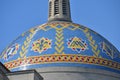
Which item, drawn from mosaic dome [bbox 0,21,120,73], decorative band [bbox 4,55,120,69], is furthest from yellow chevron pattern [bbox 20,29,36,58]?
decorative band [bbox 4,55,120,69]

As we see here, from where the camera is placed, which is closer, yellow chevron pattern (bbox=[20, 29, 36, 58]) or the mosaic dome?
the mosaic dome

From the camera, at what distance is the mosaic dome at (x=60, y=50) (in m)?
26.8

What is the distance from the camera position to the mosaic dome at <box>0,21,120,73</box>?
26812mm

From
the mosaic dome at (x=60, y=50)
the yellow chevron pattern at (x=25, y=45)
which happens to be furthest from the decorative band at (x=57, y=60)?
the yellow chevron pattern at (x=25, y=45)

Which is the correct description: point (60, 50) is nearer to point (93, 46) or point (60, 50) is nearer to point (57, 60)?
point (57, 60)

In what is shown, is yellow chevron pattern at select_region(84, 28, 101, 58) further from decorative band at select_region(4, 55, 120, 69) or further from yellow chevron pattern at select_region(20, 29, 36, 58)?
yellow chevron pattern at select_region(20, 29, 36, 58)

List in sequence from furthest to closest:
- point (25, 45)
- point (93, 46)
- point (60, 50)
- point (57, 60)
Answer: point (25, 45)
point (93, 46)
point (60, 50)
point (57, 60)

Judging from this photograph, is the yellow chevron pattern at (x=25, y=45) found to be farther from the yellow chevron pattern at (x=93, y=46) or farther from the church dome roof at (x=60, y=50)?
the yellow chevron pattern at (x=93, y=46)

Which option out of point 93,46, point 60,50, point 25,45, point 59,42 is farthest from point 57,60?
point 93,46

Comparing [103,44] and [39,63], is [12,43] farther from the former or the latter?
[103,44]

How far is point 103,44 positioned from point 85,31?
1.42 metres

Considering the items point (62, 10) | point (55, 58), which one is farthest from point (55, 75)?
point (62, 10)

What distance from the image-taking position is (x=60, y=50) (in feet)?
88.7

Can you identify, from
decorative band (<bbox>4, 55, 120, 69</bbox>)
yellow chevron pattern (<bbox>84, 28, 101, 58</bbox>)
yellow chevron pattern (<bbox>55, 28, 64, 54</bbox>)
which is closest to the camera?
decorative band (<bbox>4, 55, 120, 69</bbox>)
